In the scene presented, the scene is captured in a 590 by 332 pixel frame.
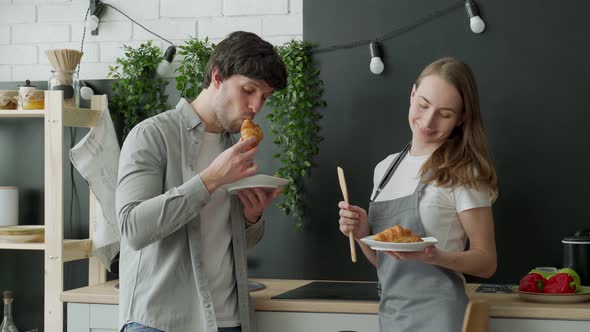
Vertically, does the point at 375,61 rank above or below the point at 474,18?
below

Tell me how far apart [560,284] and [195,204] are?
1303mm

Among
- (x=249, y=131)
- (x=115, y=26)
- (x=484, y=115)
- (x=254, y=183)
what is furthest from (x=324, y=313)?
(x=115, y=26)

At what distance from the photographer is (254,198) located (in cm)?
231

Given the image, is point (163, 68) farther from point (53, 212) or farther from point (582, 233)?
point (582, 233)

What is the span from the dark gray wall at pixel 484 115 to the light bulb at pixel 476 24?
0.13ft

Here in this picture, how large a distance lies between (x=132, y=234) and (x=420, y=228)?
0.82m

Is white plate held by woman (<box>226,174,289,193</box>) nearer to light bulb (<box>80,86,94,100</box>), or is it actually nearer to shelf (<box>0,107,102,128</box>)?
shelf (<box>0,107,102,128</box>)

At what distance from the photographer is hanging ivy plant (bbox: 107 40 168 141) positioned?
3455mm

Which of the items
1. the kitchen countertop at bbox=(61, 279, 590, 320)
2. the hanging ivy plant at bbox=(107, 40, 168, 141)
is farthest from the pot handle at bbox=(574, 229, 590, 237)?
the hanging ivy plant at bbox=(107, 40, 168, 141)

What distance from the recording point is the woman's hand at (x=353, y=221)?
92.8 inches

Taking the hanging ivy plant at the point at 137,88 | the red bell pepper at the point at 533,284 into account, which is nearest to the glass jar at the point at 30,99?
the hanging ivy plant at the point at 137,88

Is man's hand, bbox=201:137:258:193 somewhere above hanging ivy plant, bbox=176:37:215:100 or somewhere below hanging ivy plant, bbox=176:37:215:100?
below

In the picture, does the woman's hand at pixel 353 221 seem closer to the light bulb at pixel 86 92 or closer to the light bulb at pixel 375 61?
the light bulb at pixel 375 61

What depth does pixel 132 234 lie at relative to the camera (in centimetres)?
201
